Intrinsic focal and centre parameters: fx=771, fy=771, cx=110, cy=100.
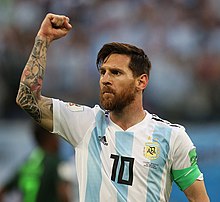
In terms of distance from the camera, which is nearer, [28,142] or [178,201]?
[178,201]

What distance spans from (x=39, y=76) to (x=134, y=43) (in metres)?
5.65

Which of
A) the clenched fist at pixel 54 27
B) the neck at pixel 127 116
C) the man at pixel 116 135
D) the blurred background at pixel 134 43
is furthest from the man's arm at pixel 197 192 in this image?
the blurred background at pixel 134 43

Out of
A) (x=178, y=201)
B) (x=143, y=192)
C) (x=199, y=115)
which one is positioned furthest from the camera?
(x=199, y=115)

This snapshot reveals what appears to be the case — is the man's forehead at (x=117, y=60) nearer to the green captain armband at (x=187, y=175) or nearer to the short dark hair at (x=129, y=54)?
the short dark hair at (x=129, y=54)

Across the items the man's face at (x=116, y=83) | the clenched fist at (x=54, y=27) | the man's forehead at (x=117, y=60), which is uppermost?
the clenched fist at (x=54, y=27)

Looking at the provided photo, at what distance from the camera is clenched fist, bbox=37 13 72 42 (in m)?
4.65

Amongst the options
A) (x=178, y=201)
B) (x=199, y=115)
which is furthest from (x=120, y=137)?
(x=199, y=115)

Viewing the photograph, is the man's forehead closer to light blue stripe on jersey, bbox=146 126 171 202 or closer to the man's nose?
the man's nose

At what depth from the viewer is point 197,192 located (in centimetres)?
471

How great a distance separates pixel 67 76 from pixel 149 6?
149cm

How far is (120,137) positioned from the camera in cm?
474

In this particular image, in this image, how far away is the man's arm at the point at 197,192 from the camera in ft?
15.4

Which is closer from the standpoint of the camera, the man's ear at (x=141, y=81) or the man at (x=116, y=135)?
the man at (x=116, y=135)

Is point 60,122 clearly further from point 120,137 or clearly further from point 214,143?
point 214,143
